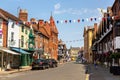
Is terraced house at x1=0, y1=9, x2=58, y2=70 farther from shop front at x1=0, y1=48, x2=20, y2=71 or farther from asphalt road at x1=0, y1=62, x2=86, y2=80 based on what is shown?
asphalt road at x1=0, y1=62, x2=86, y2=80

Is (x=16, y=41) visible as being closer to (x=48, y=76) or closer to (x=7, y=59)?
(x=7, y=59)

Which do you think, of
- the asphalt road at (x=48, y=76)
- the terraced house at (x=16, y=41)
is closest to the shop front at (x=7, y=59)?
the terraced house at (x=16, y=41)

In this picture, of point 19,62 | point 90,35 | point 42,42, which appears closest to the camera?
point 19,62

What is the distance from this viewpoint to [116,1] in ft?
167

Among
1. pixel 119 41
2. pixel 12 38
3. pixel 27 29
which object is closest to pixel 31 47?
pixel 27 29

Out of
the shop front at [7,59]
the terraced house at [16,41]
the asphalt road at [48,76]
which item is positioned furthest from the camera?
the terraced house at [16,41]

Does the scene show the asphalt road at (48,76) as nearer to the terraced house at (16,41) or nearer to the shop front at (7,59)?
the terraced house at (16,41)

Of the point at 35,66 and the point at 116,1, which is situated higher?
the point at 116,1

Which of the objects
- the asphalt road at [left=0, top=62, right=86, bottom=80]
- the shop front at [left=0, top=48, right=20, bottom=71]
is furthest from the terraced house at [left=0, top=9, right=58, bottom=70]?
the asphalt road at [left=0, top=62, right=86, bottom=80]

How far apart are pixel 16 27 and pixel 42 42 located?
28.0 m

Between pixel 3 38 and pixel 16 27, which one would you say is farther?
pixel 16 27

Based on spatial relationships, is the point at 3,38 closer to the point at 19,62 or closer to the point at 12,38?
the point at 12,38

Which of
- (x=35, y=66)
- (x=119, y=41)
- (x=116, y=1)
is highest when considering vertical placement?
(x=116, y=1)

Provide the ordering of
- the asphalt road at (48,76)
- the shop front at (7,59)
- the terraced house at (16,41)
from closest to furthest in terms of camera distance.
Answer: the asphalt road at (48,76), the shop front at (7,59), the terraced house at (16,41)
